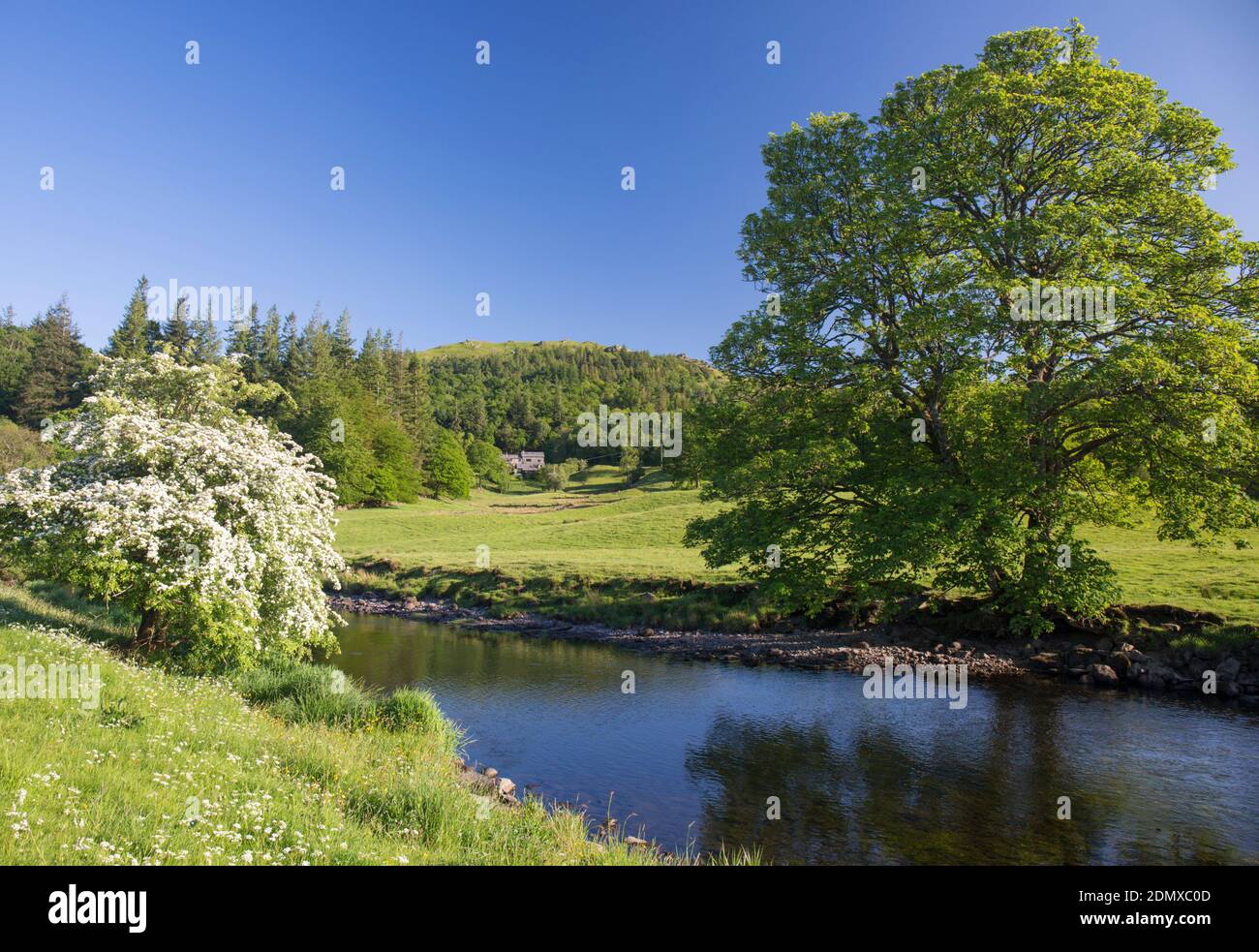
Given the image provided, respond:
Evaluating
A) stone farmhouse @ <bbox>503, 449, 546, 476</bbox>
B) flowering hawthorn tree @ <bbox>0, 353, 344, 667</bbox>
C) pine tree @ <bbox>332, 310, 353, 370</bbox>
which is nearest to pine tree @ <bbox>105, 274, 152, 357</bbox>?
pine tree @ <bbox>332, 310, 353, 370</bbox>

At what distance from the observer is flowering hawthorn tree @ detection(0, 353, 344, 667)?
14.9 metres

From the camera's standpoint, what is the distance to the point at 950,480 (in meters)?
23.5

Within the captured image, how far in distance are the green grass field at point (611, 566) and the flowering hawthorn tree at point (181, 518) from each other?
62.5 ft

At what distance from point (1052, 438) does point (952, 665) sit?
8.37 m

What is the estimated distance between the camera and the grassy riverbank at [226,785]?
22.3 ft

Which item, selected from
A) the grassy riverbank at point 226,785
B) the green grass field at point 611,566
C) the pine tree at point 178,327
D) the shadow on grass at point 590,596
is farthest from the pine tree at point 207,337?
the grassy riverbank at point 226,785

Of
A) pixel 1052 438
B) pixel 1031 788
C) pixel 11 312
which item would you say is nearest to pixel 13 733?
pixel 1031 788

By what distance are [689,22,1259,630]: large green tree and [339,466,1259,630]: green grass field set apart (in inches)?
262

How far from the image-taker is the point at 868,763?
16.0 m

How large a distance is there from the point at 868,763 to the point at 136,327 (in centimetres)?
12037
